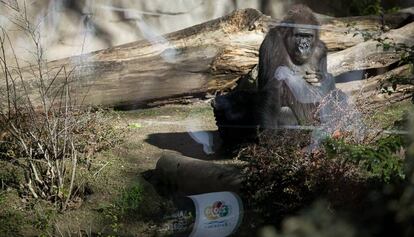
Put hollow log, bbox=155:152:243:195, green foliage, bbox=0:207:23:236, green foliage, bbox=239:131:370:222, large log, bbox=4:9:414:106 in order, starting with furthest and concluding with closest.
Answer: large log, bbox=4:9:414:106 < hollow log, bbox=155:152:243:195 < green foliage, bbox=0:207:23:236 < green foliage, bbox=239:131:370:222

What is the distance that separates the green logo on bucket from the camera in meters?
3.98

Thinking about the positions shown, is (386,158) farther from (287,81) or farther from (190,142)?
(190,142)

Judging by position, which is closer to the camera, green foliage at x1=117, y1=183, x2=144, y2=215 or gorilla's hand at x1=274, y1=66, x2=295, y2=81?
green foliage at x1=117, y1=183, x2=144, y2=215

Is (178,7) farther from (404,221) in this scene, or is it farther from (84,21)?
(404,221)

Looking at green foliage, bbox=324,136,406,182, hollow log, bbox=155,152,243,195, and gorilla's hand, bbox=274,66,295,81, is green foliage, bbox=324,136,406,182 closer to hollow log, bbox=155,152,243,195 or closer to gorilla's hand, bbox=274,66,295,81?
hollow log, bbox=155,152,243,195

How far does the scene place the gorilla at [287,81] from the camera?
4957 millimetres

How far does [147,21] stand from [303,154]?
14.2 feet

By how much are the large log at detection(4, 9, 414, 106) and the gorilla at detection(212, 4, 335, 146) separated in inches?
47.0

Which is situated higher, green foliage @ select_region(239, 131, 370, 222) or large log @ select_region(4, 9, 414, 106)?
large log @ select_region(4, 9, 414, 106)

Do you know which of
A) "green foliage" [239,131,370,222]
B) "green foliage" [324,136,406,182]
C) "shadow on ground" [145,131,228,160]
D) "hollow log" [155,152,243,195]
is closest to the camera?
"green foliage" [324,136,406,182]

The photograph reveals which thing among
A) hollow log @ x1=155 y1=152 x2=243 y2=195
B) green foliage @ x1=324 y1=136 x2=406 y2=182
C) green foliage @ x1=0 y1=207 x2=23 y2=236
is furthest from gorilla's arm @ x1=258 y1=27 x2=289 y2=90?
green foliage @ x1=0 y1=207 x2=23 y2=236

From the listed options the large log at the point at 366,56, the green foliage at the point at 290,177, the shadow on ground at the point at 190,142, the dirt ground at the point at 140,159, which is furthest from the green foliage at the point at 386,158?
the large log at the point at 366,56

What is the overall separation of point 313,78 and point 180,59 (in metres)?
1.96

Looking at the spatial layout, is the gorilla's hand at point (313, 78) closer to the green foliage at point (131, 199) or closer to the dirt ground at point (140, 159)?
the dirt ground at point (140, 159)
